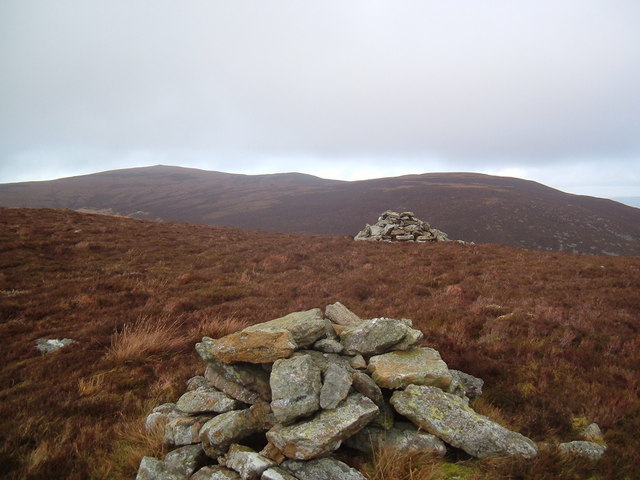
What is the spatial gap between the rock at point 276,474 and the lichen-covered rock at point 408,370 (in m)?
1.80

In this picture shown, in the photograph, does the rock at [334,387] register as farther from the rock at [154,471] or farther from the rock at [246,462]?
the rock at [154,471]

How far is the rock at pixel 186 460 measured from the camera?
155 inches

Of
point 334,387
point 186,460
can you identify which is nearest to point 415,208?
point 334,387

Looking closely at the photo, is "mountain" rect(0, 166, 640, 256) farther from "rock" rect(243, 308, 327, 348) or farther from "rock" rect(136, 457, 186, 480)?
"rock" rect(136, 457, 186, 480)

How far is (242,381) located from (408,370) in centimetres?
250

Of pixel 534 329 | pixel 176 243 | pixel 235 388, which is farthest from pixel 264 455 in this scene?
pixel 176 243

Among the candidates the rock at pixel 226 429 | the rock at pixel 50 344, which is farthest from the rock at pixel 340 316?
the rock at pixel 50 344

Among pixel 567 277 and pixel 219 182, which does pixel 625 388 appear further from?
pixel 219 182

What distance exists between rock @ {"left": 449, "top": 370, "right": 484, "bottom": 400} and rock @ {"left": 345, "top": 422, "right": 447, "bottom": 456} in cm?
148

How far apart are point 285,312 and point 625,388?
8.03 metres

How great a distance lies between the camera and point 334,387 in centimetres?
427

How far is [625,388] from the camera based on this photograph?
5.68 meters

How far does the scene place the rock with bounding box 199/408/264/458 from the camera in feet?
12.9

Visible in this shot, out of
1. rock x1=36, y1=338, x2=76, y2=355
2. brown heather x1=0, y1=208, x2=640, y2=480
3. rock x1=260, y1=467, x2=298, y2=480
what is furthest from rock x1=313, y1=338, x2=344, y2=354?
rock x1=36, y1=338, x2=76, y2=355
